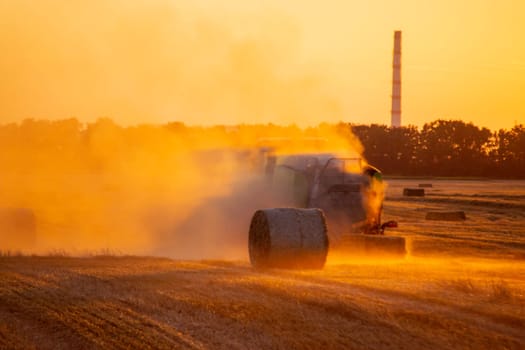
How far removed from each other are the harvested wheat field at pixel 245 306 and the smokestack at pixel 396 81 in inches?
3470

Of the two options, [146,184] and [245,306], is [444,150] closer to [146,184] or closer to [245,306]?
[146,184]

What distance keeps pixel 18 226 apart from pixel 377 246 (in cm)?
1200

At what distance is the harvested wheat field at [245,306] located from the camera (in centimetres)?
1148

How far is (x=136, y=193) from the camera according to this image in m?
39.2

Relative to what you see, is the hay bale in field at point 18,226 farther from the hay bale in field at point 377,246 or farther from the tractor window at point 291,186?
the hay bale in field at point 377,246

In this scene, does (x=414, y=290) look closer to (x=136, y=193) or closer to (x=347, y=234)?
(x=347, y=234)

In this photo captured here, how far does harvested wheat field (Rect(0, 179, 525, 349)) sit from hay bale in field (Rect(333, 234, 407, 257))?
459cm

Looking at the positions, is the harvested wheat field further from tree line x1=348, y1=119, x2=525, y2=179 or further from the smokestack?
tree line x1=348, y1=119, x2=525, y2=179

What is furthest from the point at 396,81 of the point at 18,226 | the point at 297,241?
the point at 297,241

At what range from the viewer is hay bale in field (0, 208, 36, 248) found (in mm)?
31234

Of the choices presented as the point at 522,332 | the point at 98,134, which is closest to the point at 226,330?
the point at 522,332

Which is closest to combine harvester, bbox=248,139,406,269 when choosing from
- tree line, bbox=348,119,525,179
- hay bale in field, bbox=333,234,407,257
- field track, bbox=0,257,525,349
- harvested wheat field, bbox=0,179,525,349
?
hay bale in field, bbox=333,234,407,257

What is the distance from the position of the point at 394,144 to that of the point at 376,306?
4175 inches

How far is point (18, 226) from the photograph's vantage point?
103 feet
